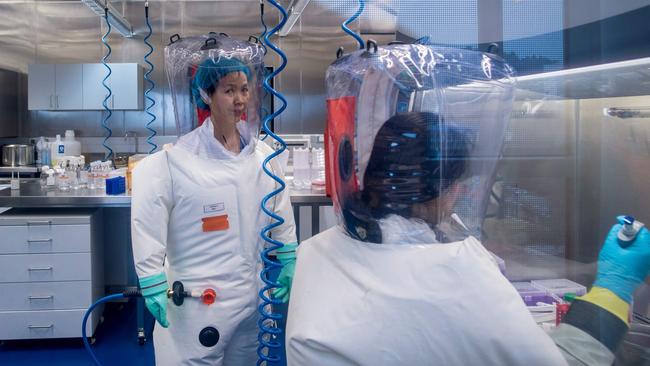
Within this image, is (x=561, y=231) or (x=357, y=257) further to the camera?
(x=561, y=231)

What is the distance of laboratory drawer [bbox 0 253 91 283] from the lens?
3.05 meters

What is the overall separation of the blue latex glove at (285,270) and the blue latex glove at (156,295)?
371 mm

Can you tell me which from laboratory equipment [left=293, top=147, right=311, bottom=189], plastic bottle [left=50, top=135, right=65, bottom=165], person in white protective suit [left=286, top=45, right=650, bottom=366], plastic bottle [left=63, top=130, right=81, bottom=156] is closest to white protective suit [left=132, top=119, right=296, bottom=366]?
person in white protective suit [left=286, top=45, right=650, bottom=366]

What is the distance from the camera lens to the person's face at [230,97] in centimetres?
180

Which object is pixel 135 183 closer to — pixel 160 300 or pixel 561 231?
pixel 160 300

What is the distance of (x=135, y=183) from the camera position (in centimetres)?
175

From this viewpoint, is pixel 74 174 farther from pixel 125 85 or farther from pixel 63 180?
pixel 125 85

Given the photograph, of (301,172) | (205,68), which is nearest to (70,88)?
(301,172)

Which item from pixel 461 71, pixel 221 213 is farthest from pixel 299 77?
pixel 461 71

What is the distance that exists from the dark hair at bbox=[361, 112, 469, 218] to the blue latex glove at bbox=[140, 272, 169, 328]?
1055 mm

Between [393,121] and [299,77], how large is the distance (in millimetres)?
5224

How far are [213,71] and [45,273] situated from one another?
1.97 meters

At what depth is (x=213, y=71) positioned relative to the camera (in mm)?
1787

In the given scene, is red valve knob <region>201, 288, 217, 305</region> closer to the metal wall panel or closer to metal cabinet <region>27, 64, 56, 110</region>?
the metal wall panel
